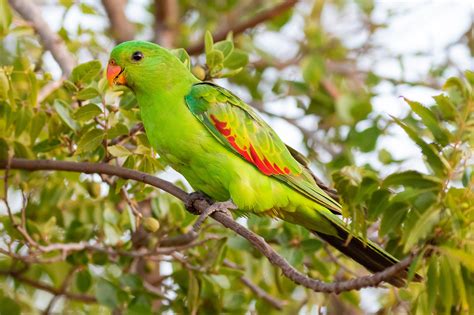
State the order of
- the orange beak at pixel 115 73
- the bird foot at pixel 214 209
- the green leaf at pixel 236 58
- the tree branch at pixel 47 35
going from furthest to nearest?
the tree branch at pixel 47 35, the green leaf at pixel 236 58, the orange beak at pixel 115 73, the bird foot at pixel 214 209

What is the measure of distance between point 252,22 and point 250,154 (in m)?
2.01

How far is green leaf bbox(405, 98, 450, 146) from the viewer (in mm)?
2451

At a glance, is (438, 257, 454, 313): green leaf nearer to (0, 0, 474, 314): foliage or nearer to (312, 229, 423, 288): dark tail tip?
(0, 0, 474, 314): foliage

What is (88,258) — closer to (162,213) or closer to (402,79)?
(162,213)

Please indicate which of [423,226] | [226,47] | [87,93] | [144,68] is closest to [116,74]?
[144,68]

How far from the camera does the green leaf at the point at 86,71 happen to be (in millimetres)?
3227

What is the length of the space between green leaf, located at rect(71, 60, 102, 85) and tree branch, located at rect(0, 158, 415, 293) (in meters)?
0.36

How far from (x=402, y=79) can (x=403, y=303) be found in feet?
6.15

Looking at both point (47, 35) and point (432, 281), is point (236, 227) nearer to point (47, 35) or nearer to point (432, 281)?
point (432, 281)

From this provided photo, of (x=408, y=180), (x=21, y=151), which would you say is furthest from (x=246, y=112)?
(x=408, y=180)

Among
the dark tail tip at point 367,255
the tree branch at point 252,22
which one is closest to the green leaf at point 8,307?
the dark tail tip at point 367,255

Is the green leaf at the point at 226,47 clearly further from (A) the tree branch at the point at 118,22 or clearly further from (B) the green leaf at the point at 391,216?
(A) the tree branch at the point at 118,22

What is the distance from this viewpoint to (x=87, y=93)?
313cm

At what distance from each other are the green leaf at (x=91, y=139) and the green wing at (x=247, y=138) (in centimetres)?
44
